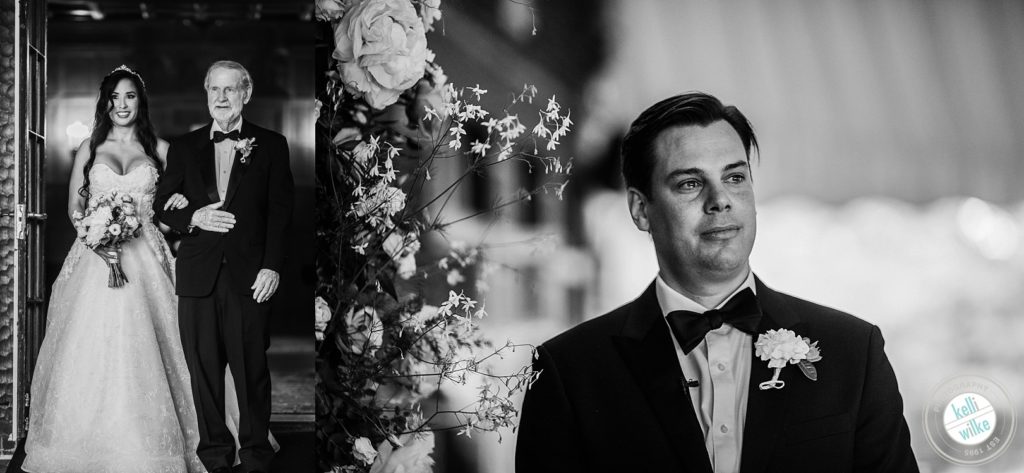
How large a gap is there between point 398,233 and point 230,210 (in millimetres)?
696

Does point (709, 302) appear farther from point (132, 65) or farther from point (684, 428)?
point (132, 65)

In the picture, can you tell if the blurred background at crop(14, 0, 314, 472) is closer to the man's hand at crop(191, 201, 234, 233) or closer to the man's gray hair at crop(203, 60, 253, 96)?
the man's gray hair at crop(203, 60, 253, 96)

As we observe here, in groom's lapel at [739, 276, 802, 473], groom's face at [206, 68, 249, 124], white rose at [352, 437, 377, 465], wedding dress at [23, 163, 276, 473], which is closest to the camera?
groom's lapel at [739, 276, 802, 473]

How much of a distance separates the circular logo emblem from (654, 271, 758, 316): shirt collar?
81cm

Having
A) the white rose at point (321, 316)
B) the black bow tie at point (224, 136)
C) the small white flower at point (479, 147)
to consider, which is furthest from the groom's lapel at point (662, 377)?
the black bow tie at point (224, 136)

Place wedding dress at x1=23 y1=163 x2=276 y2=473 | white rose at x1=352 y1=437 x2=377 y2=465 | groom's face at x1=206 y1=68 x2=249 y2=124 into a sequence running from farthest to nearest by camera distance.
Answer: groom's face at x1=206 y1=68 x2=249 y2=124 → wedding dress at x1=23 y1=163 x2=276 y2=473 → white rose at x1=352 y1=437 x2=377 y2=465

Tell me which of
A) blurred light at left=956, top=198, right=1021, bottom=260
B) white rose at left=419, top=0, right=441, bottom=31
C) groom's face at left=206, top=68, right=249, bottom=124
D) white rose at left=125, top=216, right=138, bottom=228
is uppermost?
white rose at left=419, top=0, right=441, bottom=31

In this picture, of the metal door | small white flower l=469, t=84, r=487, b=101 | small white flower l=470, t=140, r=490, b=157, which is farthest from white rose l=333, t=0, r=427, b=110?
the metal door

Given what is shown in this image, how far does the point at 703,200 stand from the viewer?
A: 2771 millimetres

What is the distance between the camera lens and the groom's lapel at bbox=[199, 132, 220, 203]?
327cm

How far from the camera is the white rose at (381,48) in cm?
300

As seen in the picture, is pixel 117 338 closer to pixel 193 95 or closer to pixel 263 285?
pixel 263 285

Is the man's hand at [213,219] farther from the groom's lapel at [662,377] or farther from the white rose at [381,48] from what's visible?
the groom's lapel at [662,377]

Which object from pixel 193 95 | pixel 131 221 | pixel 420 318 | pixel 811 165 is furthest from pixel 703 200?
pixel 131 221
